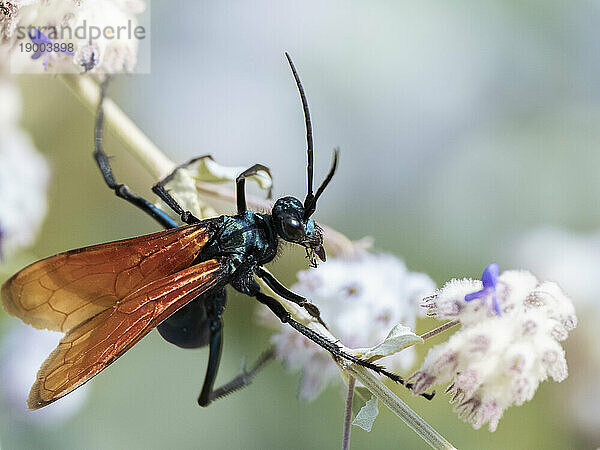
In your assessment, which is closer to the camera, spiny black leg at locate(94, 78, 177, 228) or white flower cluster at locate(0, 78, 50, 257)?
spiny black leg at locate(94, 78, 177, 228)

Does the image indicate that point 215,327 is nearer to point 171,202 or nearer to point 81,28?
point 171,202

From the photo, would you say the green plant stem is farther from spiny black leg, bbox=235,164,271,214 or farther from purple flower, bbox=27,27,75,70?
purple flower, bbox=27,27,75,70

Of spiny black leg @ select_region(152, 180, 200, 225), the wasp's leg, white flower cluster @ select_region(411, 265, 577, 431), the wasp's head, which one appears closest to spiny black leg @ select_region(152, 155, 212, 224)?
spiny black leg @ select_region(152, 180, 200, 225)

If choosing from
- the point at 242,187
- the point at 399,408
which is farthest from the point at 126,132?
the point at 399,408

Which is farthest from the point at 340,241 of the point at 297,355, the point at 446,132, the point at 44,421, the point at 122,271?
the point at 446,132

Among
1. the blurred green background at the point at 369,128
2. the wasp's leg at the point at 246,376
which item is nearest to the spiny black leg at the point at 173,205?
the wasp's leg at the point at 246,376

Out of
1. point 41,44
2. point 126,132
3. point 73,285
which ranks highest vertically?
point 41,44

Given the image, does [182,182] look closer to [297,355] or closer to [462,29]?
[297,355]

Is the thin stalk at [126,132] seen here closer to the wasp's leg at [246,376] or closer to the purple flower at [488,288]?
the wasp's leg at [246,376]
